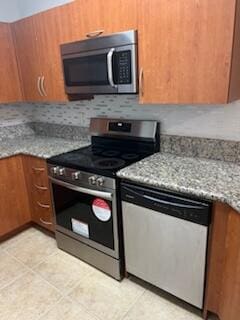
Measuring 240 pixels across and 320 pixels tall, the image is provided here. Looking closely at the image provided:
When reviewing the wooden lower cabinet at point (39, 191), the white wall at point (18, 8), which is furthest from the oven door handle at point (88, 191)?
the white wall at point (18, 8)

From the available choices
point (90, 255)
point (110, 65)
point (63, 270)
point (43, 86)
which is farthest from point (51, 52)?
point (63, 270)

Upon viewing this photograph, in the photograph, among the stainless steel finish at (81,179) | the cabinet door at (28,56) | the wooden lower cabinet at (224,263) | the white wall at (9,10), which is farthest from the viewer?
the white wall at (9,10)

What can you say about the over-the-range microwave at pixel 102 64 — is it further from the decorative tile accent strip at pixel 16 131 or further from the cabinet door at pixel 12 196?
the decorative tile accent strip at pixel 16 131

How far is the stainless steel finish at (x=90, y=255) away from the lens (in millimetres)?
1856

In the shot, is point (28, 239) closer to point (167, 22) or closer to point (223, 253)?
point (223, 253)

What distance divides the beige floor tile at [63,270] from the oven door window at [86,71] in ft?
4.82

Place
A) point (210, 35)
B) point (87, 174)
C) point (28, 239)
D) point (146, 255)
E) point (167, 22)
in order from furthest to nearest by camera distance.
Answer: point (28, 239) → point (87, 174) → point (146, 255) → point (167, 22) → point (210, 35)

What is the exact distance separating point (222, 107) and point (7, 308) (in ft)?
6.62

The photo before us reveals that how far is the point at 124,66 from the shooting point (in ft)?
5.27

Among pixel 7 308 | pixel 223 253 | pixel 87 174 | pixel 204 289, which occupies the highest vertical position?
pixel 87 174

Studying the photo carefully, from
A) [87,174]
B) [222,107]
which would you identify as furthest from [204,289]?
[222,107]

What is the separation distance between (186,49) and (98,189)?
40.5 inches

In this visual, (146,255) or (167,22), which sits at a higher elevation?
(167,22)

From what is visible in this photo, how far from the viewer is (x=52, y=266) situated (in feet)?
6.79
